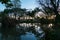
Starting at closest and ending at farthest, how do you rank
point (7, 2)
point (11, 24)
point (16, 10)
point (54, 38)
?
1. point (7, 2)
2. point (54, 38)
3. point (11, 24)
4. point (16, 10)

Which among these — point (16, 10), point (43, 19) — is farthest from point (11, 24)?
point (43, 19)

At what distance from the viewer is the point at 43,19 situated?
611cm

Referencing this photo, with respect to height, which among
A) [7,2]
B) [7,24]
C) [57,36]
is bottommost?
[7,24]

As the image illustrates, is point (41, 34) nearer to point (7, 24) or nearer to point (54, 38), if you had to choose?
point (54, 38)

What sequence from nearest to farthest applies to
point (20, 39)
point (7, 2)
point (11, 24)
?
1. point (7, 2)
2. point (20, 39)
3. point (11, 24)

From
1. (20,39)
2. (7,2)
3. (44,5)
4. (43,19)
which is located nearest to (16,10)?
(20,39)

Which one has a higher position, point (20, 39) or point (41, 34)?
point (41, 34)

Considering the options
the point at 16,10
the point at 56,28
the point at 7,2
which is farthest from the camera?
the point at 16,10

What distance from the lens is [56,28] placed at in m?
6.14

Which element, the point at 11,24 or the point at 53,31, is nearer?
the point at 53,31

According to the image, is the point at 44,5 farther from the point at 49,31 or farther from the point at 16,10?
the point at 16,10

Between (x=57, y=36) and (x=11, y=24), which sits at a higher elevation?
(x=57, y=36)

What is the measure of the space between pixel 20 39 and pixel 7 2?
7.32 meters

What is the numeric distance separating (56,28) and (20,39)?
230 inches
